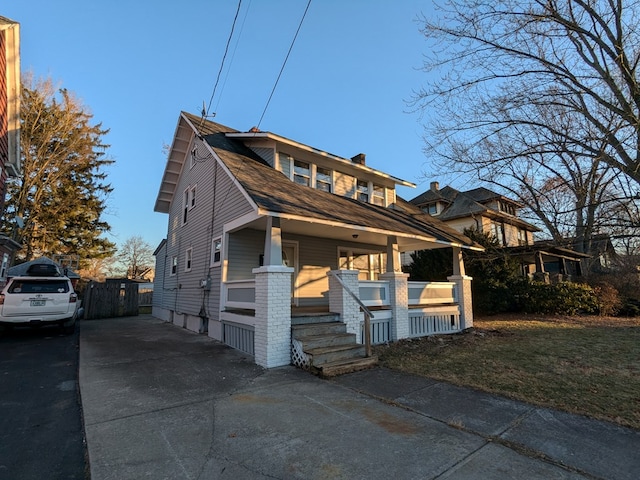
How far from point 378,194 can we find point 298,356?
29.5 ft

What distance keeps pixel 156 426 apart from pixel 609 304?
1712cm

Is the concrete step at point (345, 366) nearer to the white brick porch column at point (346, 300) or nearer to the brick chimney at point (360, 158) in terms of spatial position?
the white brick porch column at point (346, 300)

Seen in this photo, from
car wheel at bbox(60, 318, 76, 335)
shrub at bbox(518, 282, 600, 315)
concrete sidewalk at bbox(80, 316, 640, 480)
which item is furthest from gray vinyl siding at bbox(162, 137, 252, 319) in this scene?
shrub at bbox(518, 282, 600, 315)

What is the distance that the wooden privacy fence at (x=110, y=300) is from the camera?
1664 cm

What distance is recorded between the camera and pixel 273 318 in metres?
6.38

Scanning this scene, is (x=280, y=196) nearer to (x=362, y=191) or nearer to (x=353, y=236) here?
(x=353, y=236)

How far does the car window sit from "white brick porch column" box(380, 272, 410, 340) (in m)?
9.29

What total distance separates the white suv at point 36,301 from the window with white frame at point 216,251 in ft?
13.7

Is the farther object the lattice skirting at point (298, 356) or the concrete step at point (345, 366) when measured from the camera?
the lattice skirting at point (298, 356)

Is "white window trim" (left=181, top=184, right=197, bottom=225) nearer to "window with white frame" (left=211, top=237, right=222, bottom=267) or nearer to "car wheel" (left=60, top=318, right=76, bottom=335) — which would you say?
"window with white frame" (left=211, top=237, right=222, bottom=267)

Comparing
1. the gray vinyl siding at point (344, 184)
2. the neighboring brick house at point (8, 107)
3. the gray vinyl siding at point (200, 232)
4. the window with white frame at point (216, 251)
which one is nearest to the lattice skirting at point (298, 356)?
the gray vinyl siding at point (200, 232)

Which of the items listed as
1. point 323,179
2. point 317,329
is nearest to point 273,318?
point 317,329

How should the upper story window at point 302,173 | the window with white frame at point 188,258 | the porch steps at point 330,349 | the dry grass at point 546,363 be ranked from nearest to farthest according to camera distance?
the dry grass at point 546,363, the porch steps at point 330,349, the upper story window at point 302,173, the window with white frame at point 188,258

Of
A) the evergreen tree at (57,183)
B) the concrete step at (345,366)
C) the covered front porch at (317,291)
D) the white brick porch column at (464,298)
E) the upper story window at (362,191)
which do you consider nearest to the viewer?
the concrete step at (345,366)
